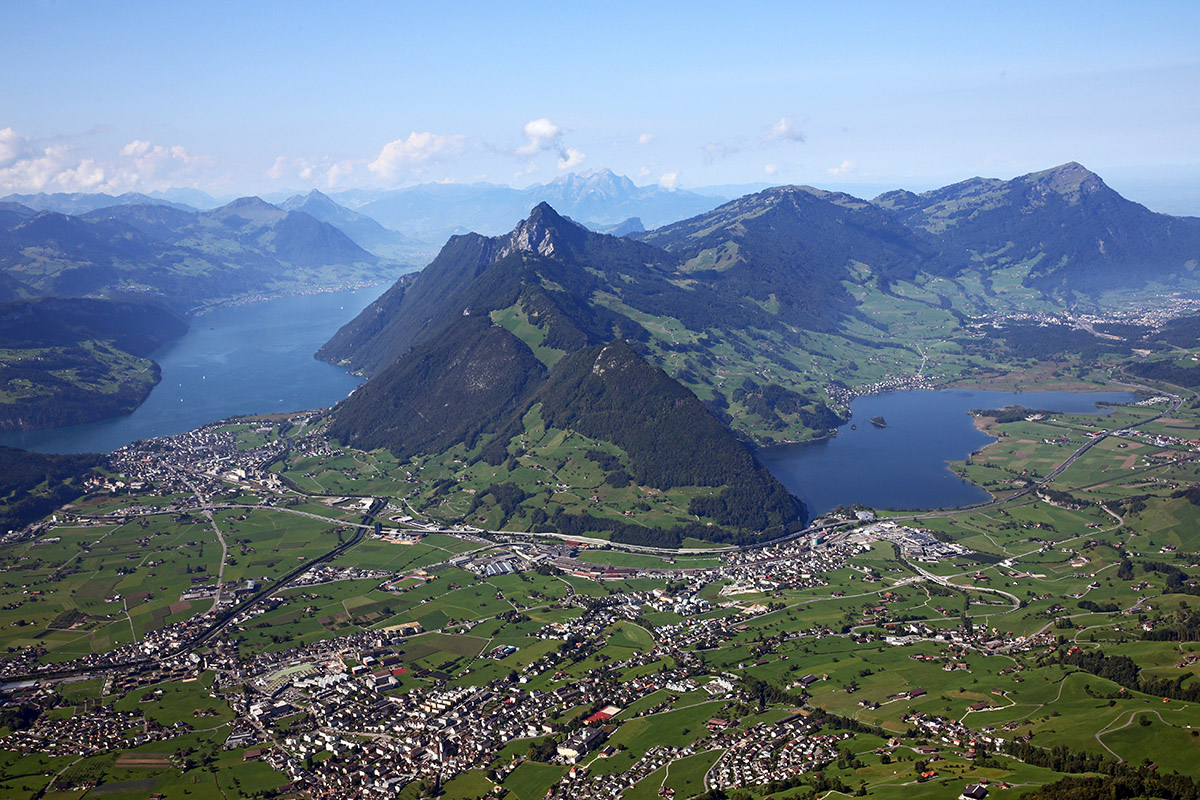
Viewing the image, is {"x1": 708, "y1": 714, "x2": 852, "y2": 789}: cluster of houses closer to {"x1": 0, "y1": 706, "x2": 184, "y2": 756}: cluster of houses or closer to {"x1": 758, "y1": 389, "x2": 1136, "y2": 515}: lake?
{"x1": 0, "y1": 706, "x2": 184, "y2": 756}: cluster of houses

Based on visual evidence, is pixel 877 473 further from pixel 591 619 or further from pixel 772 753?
pixel 772 753

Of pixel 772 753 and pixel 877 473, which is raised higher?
pixel 877 473

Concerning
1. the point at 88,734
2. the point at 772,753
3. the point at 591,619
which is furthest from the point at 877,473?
the point at 88,734

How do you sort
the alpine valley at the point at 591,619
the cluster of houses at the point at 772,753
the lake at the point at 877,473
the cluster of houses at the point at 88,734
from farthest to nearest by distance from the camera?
the lake at the point at 877,473 < the cluster of houses at the point at 88,734 < the alpine valley at the point at 591,619 < the cluster of houses at the point at 772,753

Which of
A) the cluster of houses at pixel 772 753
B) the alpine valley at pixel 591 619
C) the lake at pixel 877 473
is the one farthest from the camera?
the lake at pixel 877 473

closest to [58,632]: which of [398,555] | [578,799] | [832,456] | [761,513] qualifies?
[398,555]

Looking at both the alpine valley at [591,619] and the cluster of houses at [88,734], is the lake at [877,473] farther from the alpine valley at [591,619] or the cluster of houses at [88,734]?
the cluster of houses at [88,734]

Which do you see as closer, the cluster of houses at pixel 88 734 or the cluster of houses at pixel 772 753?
the cluster of houses at pixel 772 753

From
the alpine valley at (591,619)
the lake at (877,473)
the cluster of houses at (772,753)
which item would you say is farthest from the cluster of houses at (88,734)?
the lake at (877,473)

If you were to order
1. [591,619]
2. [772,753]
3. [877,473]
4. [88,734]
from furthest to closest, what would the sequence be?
[877,473], [591,619], [88,734], [772,753]

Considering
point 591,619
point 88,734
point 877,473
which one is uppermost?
point 877,473

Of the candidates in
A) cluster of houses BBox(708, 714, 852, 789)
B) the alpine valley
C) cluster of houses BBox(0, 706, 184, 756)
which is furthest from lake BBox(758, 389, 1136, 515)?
cluster of houses BBox(0, 706, 184, 756)
